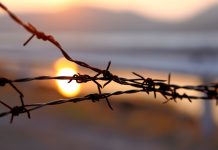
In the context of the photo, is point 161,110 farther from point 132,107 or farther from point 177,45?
point 177,45

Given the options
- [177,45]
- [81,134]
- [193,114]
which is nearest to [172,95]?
[81,134]

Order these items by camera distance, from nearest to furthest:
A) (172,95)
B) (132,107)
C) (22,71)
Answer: (172,95) < (132,107) < (22,71)

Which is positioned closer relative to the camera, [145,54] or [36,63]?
[145,54]

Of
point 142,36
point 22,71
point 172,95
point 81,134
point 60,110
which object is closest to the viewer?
point 172,95

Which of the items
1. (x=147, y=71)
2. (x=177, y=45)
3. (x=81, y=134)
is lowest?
(x=81, y=134)

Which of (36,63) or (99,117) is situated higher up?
(36,63)

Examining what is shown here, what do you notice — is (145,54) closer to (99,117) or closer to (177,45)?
(177,45)

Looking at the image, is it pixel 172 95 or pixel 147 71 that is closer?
pixel 172 95

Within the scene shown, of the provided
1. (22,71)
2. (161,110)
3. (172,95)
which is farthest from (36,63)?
(172,95)

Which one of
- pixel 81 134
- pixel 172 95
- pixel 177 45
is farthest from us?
pixel 177 45
